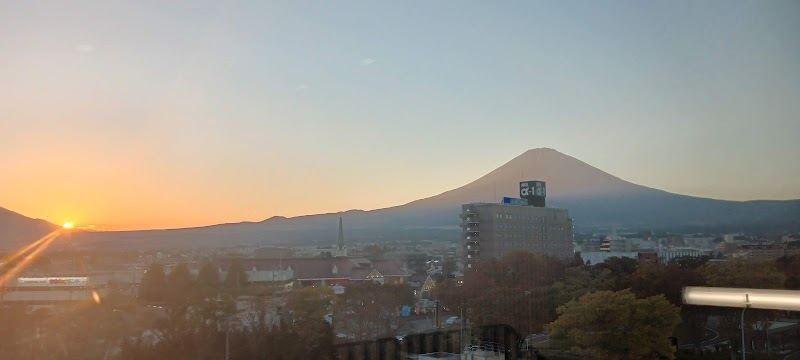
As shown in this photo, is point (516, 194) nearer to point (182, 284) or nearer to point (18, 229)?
point (182, 284)

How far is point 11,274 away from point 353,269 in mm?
3272

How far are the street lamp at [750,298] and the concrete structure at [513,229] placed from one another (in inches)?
Result: 213

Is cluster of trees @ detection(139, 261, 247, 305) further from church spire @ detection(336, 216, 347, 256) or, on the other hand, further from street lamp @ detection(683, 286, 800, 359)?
street lamp @ detection(683, 286, 800, 359)

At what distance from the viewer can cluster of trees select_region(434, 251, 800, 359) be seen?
4.97 m

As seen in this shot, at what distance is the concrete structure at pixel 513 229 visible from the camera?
33.4 feet

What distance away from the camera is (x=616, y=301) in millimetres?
5934

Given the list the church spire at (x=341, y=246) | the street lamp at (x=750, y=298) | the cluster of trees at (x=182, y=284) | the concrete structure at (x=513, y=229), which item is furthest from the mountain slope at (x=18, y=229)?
the concrete structure at (x=513, y=229)

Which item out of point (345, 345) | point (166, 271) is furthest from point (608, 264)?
Answer: point (166, 271)

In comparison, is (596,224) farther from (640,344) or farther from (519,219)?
(640,344)

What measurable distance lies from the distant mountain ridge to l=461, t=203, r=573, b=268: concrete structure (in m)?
0.29

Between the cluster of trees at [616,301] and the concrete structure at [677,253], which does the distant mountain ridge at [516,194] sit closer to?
the concrete structure at [677,253]

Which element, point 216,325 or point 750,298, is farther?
point 216,325

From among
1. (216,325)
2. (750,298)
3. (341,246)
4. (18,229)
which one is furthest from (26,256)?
(750,298)

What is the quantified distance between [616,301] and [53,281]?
4896 millimetres
